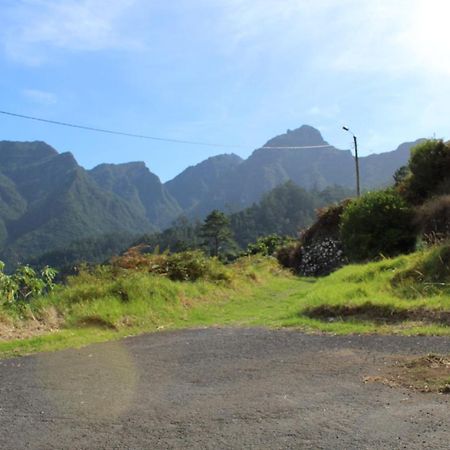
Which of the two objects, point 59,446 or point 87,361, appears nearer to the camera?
point 59,446

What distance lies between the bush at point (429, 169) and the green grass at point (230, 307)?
10.1 metres

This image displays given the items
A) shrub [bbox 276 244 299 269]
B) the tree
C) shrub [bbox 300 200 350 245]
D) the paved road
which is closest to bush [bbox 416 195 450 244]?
shrub [bbox 300 200 350 245]

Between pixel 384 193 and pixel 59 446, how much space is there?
757 inches

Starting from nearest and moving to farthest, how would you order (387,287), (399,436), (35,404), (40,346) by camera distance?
(399,436), (35,404), (40,346), (387,287)

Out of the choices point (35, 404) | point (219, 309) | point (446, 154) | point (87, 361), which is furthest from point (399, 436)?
point (446, 154)

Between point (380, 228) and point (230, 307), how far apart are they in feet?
28.3

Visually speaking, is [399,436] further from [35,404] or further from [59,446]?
[35,404]

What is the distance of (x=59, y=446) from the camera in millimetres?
4055

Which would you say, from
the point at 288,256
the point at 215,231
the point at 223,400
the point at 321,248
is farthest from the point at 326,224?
the point at 215,231

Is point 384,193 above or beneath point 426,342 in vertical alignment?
above

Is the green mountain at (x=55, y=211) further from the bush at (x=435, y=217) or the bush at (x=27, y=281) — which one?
the bush at (x=27, y=281)

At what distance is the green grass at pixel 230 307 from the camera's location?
30.3ft

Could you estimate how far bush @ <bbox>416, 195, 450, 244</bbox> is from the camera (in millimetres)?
19312

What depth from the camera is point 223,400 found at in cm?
510
